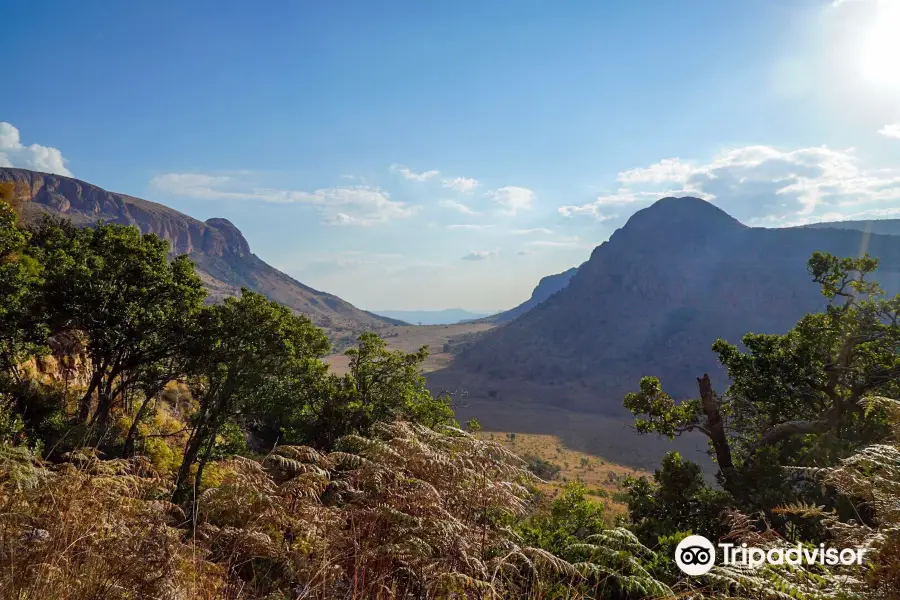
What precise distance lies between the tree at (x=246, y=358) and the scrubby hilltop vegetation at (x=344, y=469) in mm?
76

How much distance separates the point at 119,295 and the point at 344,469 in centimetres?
1084

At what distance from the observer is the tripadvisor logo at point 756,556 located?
375cm

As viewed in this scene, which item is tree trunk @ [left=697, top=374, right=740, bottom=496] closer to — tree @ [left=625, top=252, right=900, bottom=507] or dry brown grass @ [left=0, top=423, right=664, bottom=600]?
tree @ [left=625, top=252, right=900, bottom=507]

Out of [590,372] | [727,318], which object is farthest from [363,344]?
[727,318]

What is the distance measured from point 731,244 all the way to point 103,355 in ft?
530

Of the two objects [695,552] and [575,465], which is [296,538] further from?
[575,465]

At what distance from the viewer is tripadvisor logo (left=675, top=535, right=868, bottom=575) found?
3.75 m

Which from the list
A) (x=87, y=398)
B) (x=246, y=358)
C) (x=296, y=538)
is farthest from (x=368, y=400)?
(x=296, y=538)

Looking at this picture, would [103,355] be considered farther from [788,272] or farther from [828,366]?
[788,272]

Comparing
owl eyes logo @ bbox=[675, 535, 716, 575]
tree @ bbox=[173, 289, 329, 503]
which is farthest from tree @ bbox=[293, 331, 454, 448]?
owl eyes logo @ bbox=[675, 535, 716, 575]

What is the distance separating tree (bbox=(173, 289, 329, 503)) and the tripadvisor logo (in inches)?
460

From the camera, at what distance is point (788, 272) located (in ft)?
383

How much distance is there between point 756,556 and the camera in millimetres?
4871

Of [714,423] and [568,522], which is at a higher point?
[714,423]
